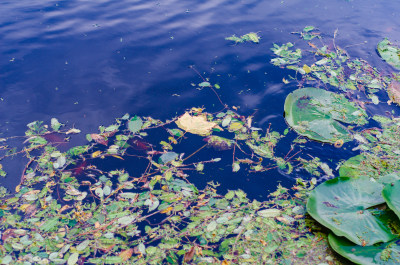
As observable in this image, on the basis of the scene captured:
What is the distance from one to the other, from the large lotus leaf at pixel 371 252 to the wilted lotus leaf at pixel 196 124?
1633 mm

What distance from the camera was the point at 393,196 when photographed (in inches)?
80.4

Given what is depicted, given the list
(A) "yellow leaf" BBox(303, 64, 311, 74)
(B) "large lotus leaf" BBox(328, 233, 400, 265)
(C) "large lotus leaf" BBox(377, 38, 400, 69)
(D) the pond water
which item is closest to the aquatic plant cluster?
(B) "large lotus leaf" BBox(328, 233, 400, 265)

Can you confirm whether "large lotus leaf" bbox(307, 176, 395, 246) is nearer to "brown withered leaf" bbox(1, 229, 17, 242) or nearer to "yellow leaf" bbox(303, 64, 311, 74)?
"yellow leaf" bbox(303, 64, 311, 74)

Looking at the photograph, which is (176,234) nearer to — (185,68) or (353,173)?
(353,173)

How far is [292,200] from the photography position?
8.13 ft

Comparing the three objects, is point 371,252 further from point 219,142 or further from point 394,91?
point 394,91

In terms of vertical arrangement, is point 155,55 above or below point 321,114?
above

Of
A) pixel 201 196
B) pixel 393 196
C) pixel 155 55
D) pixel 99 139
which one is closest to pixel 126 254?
pixel 201 196

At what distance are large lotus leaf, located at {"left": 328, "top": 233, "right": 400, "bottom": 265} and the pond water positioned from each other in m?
0.76

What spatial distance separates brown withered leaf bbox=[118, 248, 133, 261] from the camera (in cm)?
208

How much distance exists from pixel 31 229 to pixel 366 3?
646 centimetres

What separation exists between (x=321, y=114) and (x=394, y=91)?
4.40 feet

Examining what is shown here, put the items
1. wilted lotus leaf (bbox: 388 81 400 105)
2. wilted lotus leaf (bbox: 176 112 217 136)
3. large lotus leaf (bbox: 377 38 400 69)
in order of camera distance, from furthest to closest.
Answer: large lotus leaf (bbox: 377 38 400 69)
wilted lotus leaf (bbox: 388 81 400 105)
wilted lotus leaf (bbox: 176 112 217 136)

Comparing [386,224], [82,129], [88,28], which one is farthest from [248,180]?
[88,28]
